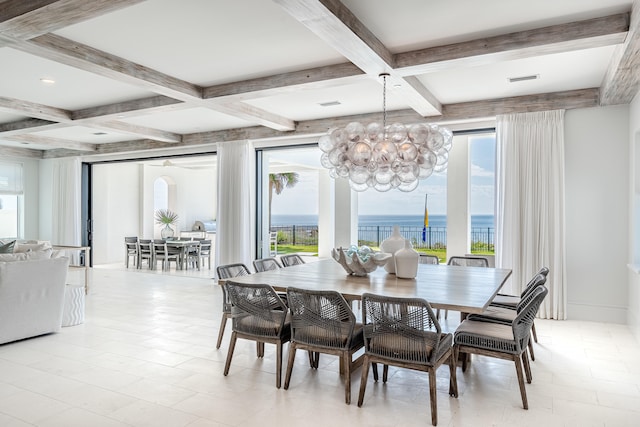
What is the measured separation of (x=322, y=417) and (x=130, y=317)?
3.52 m

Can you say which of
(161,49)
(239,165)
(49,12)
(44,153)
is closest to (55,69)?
(161,49)

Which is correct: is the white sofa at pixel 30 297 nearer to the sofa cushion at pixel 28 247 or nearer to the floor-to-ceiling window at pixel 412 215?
the sofa cushion at pixel 28 247

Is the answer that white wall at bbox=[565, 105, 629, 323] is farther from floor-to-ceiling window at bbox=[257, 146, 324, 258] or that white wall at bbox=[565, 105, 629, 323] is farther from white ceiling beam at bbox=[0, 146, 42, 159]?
white ceiling beam at bbox=[0, 146, 42, 159]

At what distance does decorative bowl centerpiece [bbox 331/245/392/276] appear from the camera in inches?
154

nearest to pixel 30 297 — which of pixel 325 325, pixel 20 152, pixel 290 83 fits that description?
pixel 325 325

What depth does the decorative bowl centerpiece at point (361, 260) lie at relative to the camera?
3901 millimetres

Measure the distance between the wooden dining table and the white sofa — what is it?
88.0 inches

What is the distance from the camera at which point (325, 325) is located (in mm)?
3016

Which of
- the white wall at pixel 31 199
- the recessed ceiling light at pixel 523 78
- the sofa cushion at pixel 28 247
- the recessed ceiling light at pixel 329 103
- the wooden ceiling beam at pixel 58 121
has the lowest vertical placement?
the sofa cushion at pixel 28 247

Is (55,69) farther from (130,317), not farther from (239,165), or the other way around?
(239,165)

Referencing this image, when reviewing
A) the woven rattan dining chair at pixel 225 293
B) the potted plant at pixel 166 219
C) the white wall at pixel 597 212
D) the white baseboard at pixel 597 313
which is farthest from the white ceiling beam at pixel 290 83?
the potted plant at pixel 166 219

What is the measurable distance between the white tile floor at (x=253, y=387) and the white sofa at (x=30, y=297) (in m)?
0.15

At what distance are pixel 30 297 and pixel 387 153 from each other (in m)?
3.79

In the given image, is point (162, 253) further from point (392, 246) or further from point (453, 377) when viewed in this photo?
point (453, 377)
